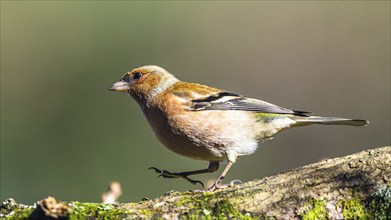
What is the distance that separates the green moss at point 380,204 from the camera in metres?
4.24

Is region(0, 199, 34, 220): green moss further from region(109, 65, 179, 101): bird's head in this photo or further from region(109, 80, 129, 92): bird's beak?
region(109, 80, 129, 92): bird's beak

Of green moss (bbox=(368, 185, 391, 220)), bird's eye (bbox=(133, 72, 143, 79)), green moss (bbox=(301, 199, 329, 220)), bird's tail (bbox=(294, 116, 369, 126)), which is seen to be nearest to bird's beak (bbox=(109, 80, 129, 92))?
bird's eye (bbox=(133, 72, 143, 79))

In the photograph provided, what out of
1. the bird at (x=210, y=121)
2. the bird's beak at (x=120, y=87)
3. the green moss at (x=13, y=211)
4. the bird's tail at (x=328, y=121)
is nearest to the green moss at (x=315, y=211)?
the green moss at (x=13, y=211)

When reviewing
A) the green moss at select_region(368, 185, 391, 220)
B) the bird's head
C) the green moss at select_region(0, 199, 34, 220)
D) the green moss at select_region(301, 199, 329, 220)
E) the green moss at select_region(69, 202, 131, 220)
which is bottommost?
the green moss at select_region(368, 185, 391, 220)

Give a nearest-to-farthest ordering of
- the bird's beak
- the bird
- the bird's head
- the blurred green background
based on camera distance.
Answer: the bird → the bird's head → the bird's beak → the blurred green background

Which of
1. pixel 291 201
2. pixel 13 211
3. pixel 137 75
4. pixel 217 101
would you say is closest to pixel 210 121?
pixel 217 101

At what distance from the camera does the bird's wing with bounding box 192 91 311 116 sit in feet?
22.4

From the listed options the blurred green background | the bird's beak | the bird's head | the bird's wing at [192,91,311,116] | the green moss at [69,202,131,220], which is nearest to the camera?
the green moss at [69,202,131,220]

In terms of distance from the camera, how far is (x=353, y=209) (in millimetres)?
4320

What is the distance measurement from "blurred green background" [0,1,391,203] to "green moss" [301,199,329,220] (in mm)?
5566

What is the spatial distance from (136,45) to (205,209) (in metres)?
10.4

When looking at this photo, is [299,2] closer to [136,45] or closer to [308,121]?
[136,45]

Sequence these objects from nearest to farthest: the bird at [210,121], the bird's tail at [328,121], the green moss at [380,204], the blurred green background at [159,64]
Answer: the green moss at [380,204], the bird at [210,121], the bird's tail at [328,121], the blurred green background at [159,64]

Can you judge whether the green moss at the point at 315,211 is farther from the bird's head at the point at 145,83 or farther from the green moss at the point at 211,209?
the bird's head at the point at 145,83
